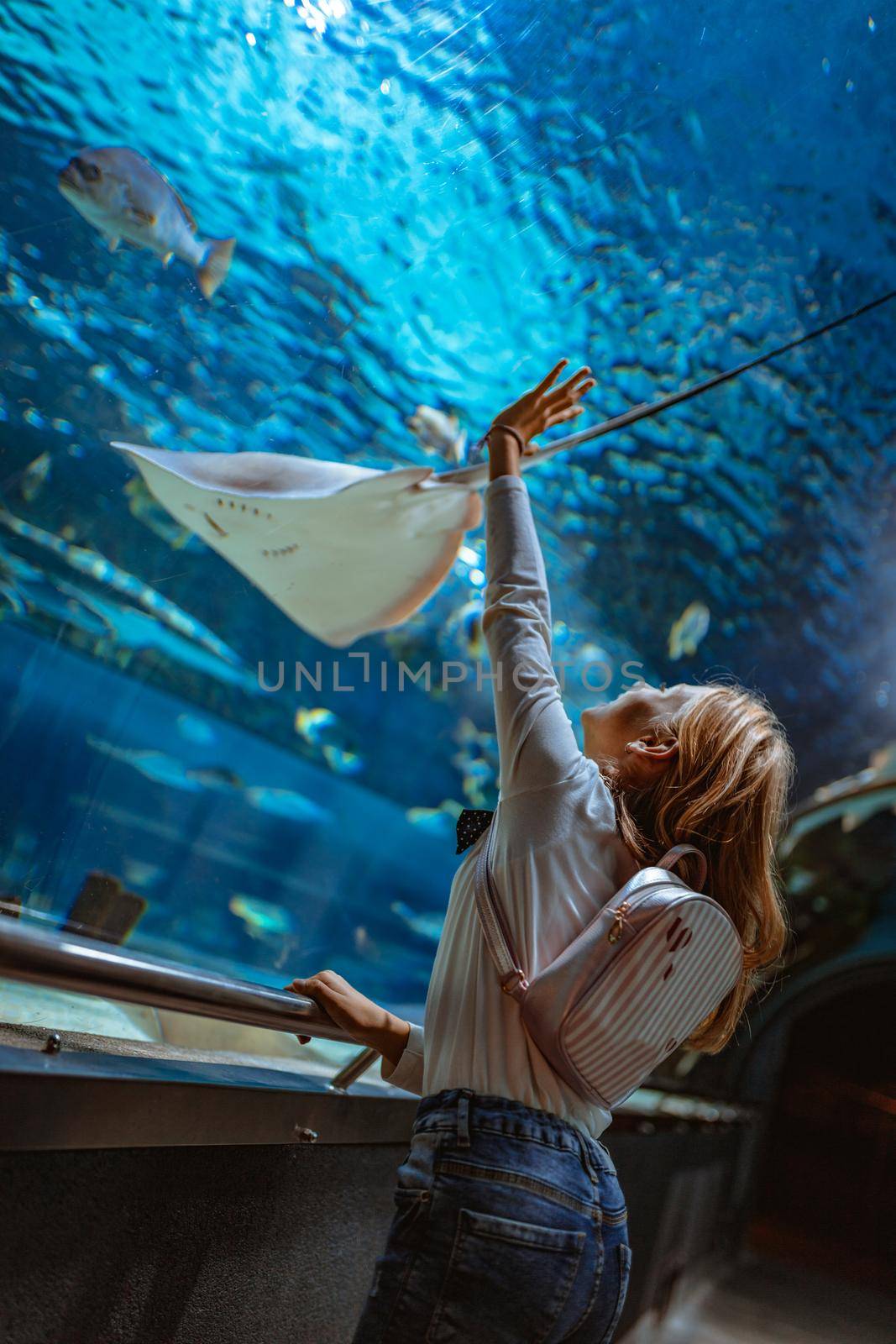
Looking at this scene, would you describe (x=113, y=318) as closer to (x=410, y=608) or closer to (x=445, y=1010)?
(x=410, y=608)

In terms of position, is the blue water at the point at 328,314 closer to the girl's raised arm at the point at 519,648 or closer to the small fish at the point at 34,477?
the small fish at the point at 34,477

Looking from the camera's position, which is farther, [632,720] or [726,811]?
[632,720]

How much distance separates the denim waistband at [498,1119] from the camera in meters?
0.68

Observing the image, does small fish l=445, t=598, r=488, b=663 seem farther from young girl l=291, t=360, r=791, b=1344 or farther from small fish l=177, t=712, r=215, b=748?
young girl l=291, t=360, r=791, b=1344

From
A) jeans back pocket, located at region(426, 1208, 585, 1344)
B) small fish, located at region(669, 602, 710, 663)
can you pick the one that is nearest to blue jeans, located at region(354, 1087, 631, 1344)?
jeans back pocket, located at region(426, 1208, 585, 1344)

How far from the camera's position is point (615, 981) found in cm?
71

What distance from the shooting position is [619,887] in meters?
0.81

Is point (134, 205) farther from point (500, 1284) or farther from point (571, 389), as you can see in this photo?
point (500, 1284)

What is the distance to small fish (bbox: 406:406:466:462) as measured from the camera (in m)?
2.25

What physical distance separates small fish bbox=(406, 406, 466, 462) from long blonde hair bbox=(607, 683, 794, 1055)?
1511mm

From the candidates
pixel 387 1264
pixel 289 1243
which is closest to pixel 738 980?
pixel 387 1264

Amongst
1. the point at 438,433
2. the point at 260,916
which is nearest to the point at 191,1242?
the point at 260,916

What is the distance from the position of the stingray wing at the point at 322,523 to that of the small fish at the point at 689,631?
1.59 m

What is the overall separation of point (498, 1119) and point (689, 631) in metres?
3.12
